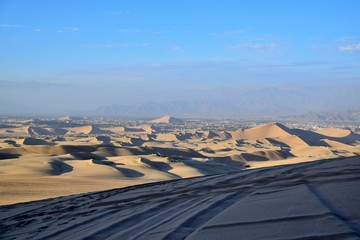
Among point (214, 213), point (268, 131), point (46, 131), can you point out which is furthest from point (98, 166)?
point (46, 131)

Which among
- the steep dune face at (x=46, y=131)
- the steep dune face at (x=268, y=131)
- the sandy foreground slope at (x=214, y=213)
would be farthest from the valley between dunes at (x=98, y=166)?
the steep dune face at (x=46, y=131)

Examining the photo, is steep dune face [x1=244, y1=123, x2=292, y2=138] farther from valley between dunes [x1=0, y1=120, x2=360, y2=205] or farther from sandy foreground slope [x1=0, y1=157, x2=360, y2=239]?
sandy foreground slope [x1=0, y1=157, x2=360, y2=239]

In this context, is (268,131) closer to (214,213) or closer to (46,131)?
(46,131)

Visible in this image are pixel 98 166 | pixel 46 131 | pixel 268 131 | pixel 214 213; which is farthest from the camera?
pixel 46 131

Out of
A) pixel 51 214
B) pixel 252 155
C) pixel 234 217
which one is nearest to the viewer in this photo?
pixel 234 217

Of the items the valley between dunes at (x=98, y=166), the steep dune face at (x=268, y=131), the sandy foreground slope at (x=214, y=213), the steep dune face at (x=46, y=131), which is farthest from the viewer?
the steep dune face at (x=46, y=131)

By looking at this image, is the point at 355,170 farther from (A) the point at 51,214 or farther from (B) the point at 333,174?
(A) the point at 51,214

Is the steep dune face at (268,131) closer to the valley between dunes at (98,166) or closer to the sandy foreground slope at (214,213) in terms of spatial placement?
the valley between dunes at (98,166)

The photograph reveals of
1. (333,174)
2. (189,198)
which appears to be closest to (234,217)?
(189,198)
